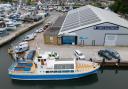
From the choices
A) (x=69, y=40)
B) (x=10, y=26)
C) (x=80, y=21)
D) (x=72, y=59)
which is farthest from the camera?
(x=10, y=26)

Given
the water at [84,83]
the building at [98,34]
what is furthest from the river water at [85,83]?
the building at [98,34]

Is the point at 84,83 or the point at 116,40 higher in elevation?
the point at 116,40

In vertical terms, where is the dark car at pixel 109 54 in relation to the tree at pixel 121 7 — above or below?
below

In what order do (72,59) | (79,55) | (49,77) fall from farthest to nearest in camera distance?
(79,55) < (72,59) < (49,77)

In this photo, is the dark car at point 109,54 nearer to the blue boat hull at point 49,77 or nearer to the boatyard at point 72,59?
the boatyard at point 72,59

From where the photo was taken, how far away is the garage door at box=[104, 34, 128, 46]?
3638 cm

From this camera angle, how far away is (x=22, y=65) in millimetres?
28562

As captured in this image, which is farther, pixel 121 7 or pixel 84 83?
pixel 121 7

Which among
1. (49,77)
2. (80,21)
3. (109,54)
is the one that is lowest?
(49,77)

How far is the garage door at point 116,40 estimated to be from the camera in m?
36.4

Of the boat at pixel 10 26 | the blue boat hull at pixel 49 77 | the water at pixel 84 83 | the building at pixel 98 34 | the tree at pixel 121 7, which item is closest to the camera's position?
the water at pixel 84 83

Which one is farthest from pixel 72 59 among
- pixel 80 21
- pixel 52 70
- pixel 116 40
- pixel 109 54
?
pixel 80 21

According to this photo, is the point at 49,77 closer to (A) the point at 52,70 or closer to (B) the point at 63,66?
(A) the point at 52,70

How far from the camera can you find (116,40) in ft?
120
